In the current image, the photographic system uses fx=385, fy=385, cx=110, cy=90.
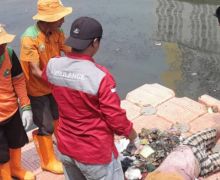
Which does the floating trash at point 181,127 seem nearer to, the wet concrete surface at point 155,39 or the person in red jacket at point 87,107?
the wet concrete surface at point 155,39

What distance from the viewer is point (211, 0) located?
28.0 ft

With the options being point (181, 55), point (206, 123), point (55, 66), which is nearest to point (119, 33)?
point (181, 55)

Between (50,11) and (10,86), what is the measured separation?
0.77 meters

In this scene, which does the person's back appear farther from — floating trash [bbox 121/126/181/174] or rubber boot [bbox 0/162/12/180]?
floating trash [bbox 121/126/181/174]

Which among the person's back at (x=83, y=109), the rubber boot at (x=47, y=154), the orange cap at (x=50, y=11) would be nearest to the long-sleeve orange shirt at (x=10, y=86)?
the orange cap at (x=50, y=11)

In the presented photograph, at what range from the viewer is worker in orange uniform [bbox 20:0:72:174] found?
11.3 feet

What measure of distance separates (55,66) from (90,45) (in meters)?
0.31

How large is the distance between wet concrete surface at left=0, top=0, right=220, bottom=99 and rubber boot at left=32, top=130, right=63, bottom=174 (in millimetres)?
2136

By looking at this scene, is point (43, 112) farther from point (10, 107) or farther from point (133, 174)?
point (133, 174)

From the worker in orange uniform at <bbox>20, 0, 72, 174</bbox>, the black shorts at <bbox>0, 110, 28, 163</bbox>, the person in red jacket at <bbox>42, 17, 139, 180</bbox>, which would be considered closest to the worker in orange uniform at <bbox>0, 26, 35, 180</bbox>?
the black shorts at <bbox>0, 110, 28, 163</bbox>

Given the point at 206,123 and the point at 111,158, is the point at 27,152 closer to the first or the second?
the point at 111,158

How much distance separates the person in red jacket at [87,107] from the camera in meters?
2.57

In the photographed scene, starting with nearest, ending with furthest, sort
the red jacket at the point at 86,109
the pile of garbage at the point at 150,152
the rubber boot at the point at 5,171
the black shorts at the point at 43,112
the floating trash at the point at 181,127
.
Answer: the red jacket at the point at 86,109 < the rubber boot at the point at 5,171 < the black shorts at the point at 43,112 < the pile of garbage at the point at 150,152 < the floating trash at the point at 181,127

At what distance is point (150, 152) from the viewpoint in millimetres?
4133
